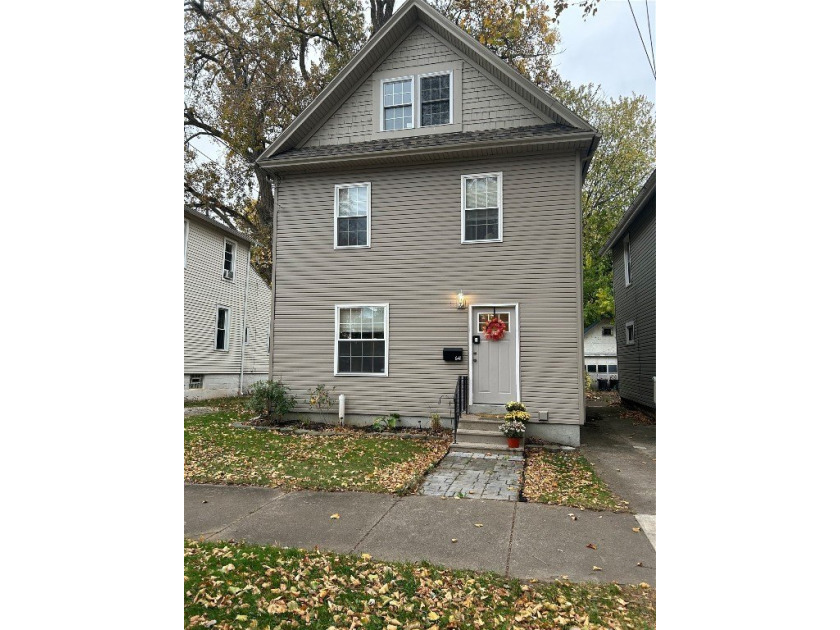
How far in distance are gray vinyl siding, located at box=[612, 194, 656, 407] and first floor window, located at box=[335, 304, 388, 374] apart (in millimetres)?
7103

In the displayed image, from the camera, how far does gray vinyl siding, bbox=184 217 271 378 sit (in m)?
15.9

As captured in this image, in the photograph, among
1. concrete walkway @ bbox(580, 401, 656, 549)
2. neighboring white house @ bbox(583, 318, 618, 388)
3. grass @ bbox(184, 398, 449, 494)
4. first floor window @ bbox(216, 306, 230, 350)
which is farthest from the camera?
neighboring white house @ bbox(583, 318, 618, 388)

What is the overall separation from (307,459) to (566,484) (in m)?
3.71

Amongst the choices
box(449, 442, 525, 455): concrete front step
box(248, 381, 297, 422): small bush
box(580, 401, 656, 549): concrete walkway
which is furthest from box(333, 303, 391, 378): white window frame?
box(580, 401, 656, 549): concrete walkway

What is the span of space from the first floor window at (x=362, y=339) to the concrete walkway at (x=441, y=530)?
437 centimetres

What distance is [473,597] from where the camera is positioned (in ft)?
10.0

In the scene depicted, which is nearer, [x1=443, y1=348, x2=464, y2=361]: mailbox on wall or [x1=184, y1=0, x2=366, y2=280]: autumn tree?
[x1=443, y1=348, x2=464, y2=361]: mailbox on wall

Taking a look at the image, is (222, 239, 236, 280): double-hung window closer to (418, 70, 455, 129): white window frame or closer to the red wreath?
(418, 70, 455, 129): white window frame

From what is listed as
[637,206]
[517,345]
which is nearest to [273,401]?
[517,345]

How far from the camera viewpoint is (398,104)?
10.1m
